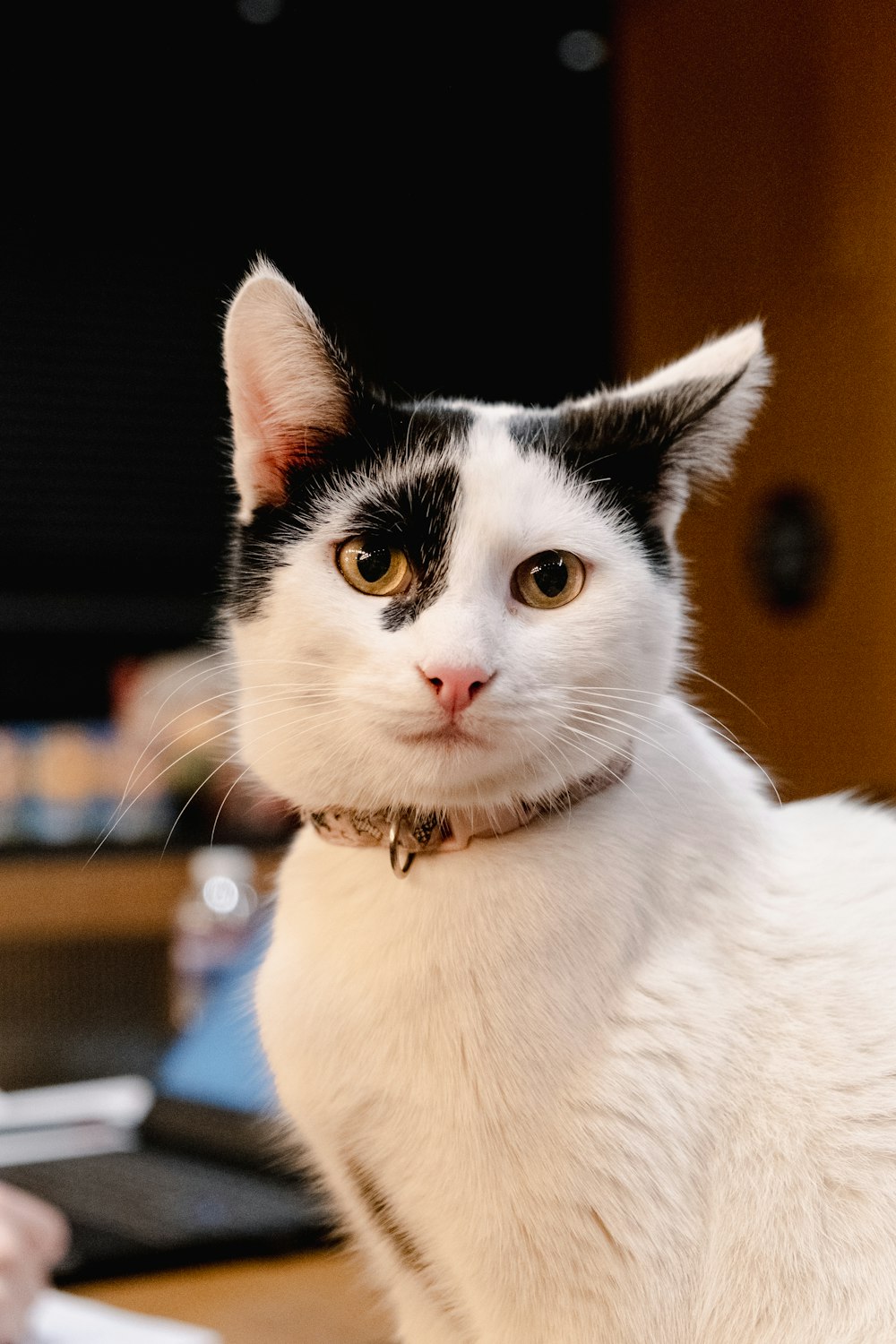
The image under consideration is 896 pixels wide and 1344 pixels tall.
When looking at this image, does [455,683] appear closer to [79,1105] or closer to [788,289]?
[788,289]

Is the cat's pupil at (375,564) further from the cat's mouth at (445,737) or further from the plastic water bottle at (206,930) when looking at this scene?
the plastic water bottle at (206,930)

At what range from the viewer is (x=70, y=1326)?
903mm

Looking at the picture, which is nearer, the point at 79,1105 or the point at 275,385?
the point at 275,385

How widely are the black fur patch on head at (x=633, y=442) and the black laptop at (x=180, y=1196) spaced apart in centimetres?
53

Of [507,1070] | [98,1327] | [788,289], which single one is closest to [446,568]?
[507,1070]

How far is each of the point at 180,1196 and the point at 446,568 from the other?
75cm

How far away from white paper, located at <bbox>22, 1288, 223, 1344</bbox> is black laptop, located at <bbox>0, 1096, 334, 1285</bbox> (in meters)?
0.06

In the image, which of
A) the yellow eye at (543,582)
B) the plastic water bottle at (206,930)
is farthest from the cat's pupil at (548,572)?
the plastic water bottle at (206,930)

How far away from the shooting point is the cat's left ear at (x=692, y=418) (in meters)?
0.76

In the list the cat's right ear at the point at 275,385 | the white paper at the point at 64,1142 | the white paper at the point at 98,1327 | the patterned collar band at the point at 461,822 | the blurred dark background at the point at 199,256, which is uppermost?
the blurred dark background at the point at 199,256

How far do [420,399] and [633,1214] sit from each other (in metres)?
0.57

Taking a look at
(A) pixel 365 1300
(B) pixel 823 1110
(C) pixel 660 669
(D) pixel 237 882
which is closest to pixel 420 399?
(C) pixel 660 669

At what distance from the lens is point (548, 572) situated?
755 millimetres

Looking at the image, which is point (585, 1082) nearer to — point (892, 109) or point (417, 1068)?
point (417, 1068)
